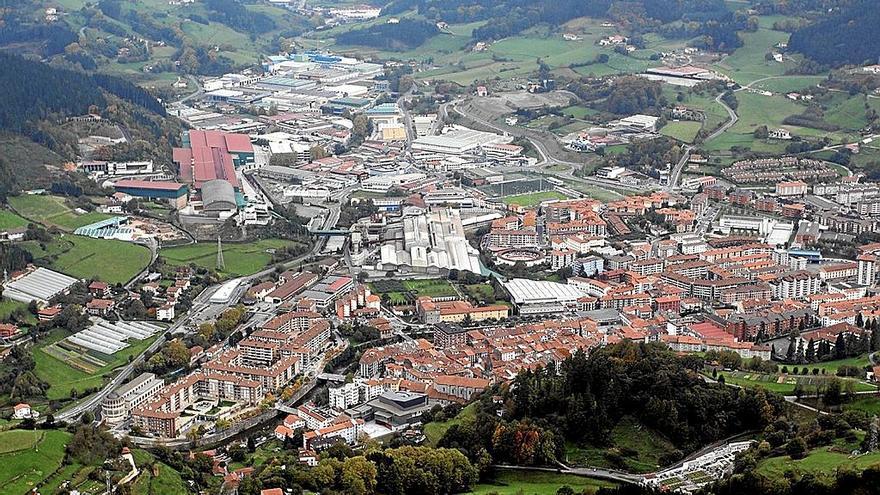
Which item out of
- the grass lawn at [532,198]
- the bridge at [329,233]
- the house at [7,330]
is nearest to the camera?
the house at [7,330]

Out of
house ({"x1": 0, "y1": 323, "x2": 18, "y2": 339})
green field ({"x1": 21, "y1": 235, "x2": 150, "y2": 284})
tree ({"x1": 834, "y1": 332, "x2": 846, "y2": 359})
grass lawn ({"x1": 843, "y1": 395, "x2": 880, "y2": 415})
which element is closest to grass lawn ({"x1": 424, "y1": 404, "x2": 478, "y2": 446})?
grass lawn ({"x1": 843, "y1": 395, "x2": 880, "y2": 415})

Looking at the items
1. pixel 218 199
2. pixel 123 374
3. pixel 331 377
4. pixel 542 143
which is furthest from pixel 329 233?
pixel 542 143

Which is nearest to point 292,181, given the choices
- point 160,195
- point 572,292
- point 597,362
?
point 160,195

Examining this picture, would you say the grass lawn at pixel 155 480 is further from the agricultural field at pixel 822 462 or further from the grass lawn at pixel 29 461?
the agricultural field at pixel 822 462

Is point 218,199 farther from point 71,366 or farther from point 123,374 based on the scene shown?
point 123,374

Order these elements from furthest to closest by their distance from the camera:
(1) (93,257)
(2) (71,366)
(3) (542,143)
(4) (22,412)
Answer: (3) (542,143)
(1) (93,257)
(2) (71,366)
(4) (22,412)

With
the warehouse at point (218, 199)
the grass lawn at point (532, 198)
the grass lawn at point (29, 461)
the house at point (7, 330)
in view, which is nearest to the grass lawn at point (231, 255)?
the warehouse at point (218, 199)

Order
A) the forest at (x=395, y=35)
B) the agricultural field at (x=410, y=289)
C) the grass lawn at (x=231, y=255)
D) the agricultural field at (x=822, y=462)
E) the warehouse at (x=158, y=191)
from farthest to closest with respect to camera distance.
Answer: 1. the forest at (x=395, y=35)
2. the warehouse at (x=158, y=191)
3. the grass lawn at (x=231, y=255)
4. the agricultural field at (x=410, y=289)
5. the agricultural field at (x=822, y=462)

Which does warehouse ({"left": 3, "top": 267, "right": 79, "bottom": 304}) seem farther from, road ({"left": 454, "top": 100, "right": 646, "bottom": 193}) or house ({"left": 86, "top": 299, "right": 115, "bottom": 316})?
road ({"left": 454, "top": 100, "right": 646, "bottom": 193})
